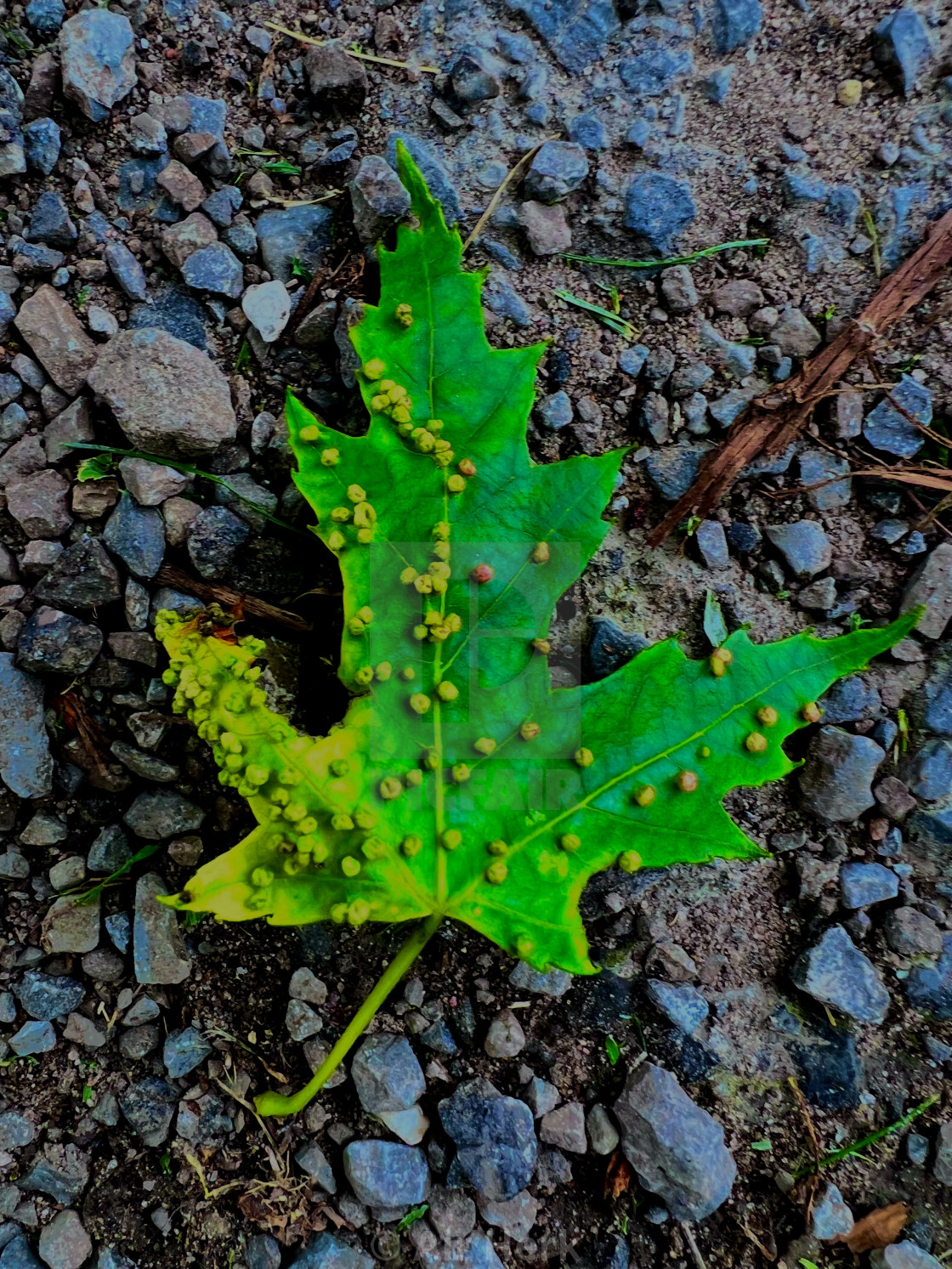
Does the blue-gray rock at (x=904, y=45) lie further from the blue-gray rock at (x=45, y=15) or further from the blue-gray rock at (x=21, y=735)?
the blue-gray rock at (x=21, y=735)

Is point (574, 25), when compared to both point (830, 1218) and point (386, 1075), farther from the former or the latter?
point (830, 1218)

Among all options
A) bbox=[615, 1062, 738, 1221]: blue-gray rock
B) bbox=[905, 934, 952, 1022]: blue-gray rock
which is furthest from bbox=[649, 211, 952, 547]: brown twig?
bbox=[615, 1062, 738, 1221]: blue-gray rock

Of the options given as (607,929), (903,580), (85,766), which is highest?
(903,580)

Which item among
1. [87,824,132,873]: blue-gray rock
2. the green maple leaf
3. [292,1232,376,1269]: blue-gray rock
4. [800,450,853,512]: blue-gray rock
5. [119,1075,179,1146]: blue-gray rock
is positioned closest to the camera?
the green maple leaf

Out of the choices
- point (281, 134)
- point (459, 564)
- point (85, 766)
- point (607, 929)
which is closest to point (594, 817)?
point (607, 929)

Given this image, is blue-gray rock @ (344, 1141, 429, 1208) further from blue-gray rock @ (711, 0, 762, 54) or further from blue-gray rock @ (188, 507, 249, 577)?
blue-gray rock @ (711, 0, 762, 54)

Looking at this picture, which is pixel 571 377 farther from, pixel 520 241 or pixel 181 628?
pixel 181 628

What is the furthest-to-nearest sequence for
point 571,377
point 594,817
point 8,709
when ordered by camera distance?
point 571,377 < point 8,709 < point 594,817
